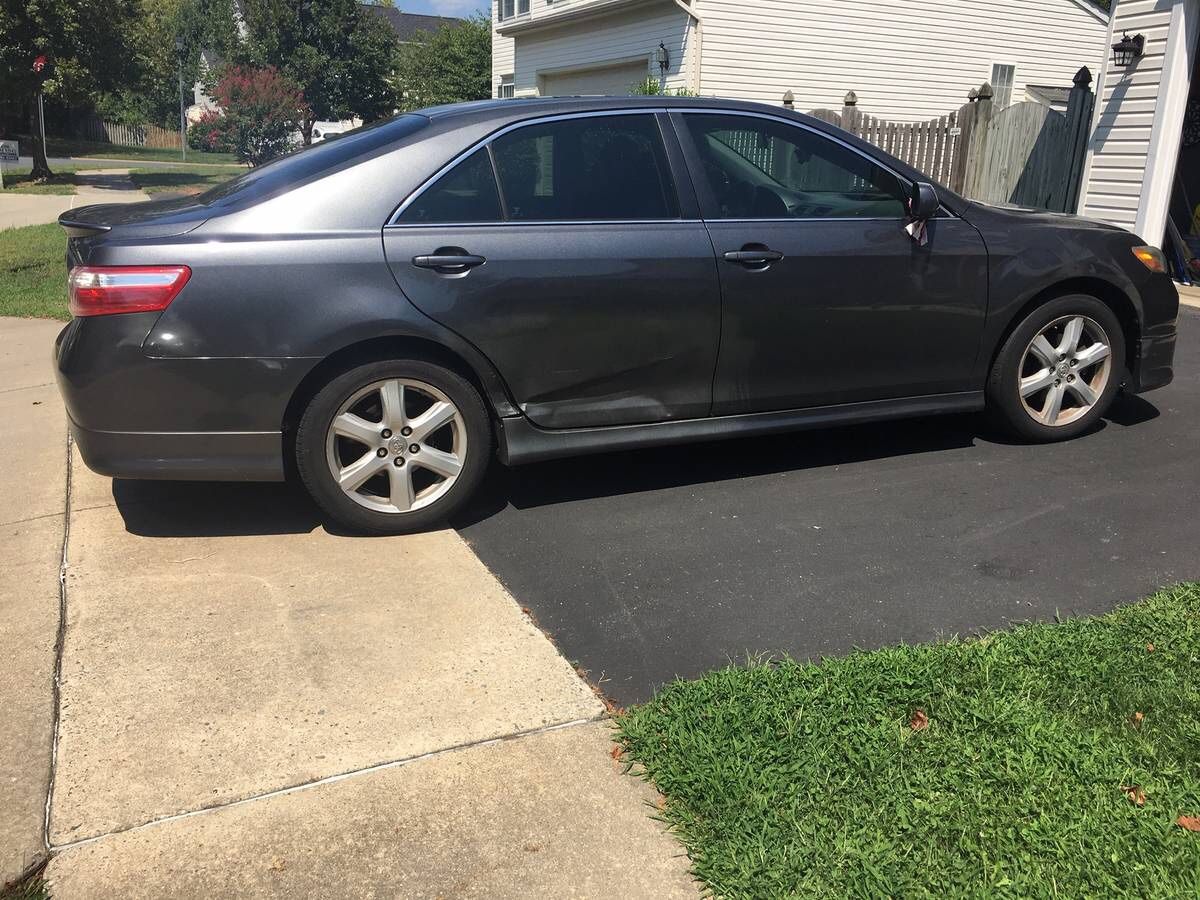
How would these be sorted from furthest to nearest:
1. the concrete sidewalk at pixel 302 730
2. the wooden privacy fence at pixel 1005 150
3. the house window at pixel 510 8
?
the house window at pixel 510 8 < the wooden privacy fence at pixel 1005 150 < the concrete sidewalk at pixel 302 730

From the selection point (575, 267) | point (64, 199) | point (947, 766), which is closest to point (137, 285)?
point (575, 267)

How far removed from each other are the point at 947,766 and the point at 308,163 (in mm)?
3270

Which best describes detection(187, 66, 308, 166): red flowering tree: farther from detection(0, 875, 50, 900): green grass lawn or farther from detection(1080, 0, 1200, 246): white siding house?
detection(0, 875, 50, 900): green grass lawn

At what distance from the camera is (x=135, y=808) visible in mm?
2652

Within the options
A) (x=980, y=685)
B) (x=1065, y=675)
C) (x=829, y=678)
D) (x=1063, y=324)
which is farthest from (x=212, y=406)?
(x=1063, y=324)

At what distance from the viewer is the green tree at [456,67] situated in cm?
3397

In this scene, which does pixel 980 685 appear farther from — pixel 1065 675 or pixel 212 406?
pixel 212 406

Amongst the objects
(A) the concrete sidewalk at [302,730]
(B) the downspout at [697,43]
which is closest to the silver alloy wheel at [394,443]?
(A) the concrete sidewalk at [302,730]

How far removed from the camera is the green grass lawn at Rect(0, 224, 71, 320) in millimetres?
9352

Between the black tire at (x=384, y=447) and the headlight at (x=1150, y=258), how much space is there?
3.45 meters

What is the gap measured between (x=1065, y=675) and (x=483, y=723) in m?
1.77

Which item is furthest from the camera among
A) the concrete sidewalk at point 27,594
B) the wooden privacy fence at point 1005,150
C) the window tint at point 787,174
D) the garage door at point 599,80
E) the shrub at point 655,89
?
the garage door at point 599,80

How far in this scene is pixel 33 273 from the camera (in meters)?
11.1

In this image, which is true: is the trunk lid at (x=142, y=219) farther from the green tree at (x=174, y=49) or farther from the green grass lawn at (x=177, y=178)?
the green tree at (x=174, y=49)
